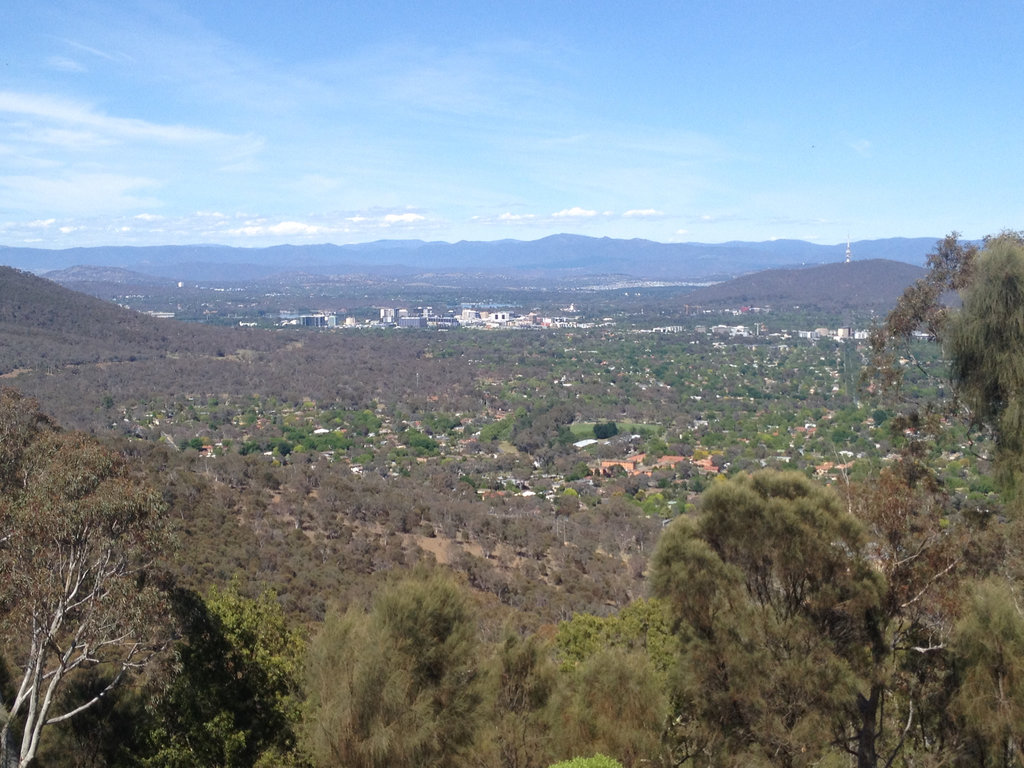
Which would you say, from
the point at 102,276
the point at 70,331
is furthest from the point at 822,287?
the point at 102,276

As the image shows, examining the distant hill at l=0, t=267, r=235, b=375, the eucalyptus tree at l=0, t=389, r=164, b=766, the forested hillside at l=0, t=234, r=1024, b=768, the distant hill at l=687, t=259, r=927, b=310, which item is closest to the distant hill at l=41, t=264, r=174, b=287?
the distant hill at l=0, t=267, r=235, b=375

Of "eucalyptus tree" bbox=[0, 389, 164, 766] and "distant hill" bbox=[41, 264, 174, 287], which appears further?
"distant hill" bbox=[41, 264, 174, 287]

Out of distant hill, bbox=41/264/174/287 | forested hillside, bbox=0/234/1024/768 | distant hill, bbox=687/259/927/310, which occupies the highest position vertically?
distant hill, bbox=41/264/174/287

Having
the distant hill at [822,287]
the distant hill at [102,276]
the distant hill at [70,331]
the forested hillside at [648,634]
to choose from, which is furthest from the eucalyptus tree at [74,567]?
the distant hill at [102,276]

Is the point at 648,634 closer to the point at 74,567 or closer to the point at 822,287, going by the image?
the point at 74,567

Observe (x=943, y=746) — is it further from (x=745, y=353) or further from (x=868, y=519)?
(x=745, y=353)

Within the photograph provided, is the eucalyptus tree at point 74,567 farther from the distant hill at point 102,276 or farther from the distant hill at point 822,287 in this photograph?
the distant hill at point 102,276

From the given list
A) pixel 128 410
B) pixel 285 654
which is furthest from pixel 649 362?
pixel 285 654

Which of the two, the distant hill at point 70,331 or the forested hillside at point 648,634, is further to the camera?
the distant hill at point 70,331

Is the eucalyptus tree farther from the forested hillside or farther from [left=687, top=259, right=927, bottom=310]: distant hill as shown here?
[left=687, top=259, right=927, bottom=310]: distant hill
